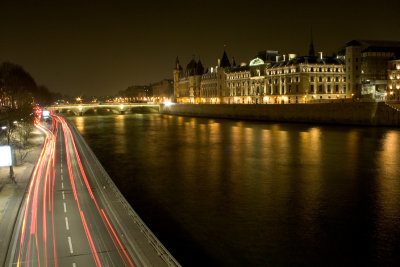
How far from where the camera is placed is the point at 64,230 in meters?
10.0

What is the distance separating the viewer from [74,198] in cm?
1300

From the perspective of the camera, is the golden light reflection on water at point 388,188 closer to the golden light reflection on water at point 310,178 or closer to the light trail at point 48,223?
the golden light reflection on water at point 310,178

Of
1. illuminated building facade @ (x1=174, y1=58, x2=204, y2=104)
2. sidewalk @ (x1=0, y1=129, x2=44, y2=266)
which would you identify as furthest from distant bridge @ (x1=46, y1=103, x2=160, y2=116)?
sidewalk @ (x1=0, y1=129, x2=44, y2=266)

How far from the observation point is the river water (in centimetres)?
1094

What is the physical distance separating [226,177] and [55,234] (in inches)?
437

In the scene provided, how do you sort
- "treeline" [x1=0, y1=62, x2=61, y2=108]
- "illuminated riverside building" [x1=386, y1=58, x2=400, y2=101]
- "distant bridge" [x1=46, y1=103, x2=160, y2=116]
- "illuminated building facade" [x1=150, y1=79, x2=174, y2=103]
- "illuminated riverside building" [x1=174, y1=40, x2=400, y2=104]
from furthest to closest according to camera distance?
"illuminated building facade" [x1=150, y1=79, x2=174, y2=103], "distant bridge" [x1=46, y1=103, x2=160, y2=116], "illuminated riverside building" [x1=174, y1=40, x2=400, y2=104], "illuminated riverside building" [x1=386, y1=58, x2=400, y2=101], "treeline" [x1=0, y1=62, x2=61, y2=108]

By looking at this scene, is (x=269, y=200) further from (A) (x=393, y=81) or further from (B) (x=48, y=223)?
(A) (x=393, y=81)

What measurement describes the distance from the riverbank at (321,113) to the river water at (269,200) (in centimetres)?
1199

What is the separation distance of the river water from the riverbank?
12.0 meters

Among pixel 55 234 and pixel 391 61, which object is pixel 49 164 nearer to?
pixel 55 234

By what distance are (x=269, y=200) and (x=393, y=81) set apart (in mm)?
50994

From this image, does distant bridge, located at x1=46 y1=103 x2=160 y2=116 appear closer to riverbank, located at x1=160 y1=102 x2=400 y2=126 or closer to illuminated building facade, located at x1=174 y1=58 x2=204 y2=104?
illuminated building facade, located at x1=174 y1=58 x2=204 y2=104

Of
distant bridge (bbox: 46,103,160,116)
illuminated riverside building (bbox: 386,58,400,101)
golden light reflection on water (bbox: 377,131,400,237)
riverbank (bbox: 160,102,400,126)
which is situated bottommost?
golden light reflection on water (bbox: 377,131,400,237)

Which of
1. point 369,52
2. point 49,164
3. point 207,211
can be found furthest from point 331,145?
point 369,52
